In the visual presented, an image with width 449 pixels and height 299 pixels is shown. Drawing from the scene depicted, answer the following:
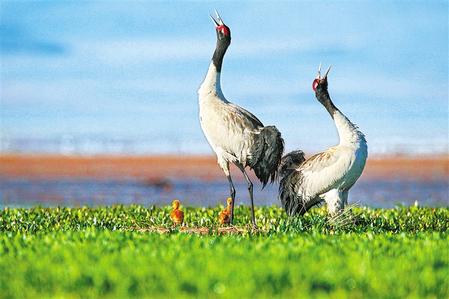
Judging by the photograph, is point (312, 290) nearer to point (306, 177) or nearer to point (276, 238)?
point (276, 238)

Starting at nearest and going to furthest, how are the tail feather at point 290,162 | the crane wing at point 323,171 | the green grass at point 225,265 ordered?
the green grass at point 225,265
the crane wing at point 323,171
the tail feather at point 290,162

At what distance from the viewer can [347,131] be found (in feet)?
45.6

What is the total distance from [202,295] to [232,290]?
0.29m

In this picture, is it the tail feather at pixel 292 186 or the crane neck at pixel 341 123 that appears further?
the tail feather at pixel 292 186

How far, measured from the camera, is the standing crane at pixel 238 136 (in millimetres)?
13867

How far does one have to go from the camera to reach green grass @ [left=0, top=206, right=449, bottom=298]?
7.82m

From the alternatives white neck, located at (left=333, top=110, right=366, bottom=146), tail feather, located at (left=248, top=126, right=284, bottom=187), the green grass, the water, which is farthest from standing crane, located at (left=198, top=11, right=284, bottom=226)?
the water

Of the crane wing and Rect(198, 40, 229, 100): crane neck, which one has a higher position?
Rect(198, 40, 229, 100): crane neck

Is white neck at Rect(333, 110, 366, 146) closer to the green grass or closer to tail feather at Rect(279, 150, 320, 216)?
tail feather at Rect(279, 150, 320, 216)

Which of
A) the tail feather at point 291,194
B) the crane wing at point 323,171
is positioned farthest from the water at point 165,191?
the crane wing at point 323,171

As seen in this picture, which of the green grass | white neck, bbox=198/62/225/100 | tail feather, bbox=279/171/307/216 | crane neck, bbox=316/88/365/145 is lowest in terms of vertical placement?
the green grass

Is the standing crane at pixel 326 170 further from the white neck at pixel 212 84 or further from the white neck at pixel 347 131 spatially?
the white neck at pixel 212 84

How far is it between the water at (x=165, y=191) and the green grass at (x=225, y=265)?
46.1 ft

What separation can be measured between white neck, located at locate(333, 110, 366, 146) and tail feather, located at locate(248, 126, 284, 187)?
1.06m
